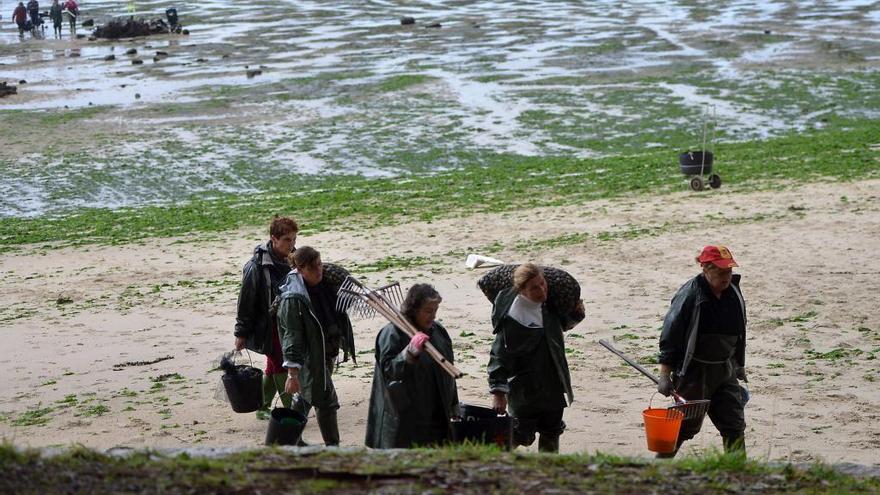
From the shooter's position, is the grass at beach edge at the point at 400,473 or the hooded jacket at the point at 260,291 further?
the hooded jacket at the point at 260,291

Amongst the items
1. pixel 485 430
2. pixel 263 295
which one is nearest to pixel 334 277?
pixel 263 295

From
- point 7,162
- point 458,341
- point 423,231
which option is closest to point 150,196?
point 7,162

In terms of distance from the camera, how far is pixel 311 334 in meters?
8.16

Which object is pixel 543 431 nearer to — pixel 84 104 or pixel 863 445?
pixel 863 445

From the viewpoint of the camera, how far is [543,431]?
7.82 meters

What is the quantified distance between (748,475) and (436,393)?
1.72 metres

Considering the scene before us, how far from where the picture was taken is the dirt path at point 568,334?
9.31 meters

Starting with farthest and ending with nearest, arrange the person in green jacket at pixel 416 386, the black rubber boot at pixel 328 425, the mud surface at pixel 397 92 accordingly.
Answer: the mud surface at pixel 397 92, the black rubber boot at pixel 328 425, the person in green jacket at pixel 416 386

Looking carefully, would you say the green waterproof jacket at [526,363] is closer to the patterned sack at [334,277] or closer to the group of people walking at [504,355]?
the group of people walking at [504,355]

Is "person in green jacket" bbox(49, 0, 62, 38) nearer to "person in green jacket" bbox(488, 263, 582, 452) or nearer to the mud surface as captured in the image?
the mud surface

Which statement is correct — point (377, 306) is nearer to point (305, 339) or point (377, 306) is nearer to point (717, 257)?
point (305, 339)

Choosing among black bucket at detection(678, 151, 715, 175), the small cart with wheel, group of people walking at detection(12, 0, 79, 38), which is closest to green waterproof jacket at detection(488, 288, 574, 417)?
the small cart with wheel

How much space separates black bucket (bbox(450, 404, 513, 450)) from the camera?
7082 mm

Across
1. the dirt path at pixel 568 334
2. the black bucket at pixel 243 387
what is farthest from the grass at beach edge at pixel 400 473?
the black bucket at pixel 243 387
